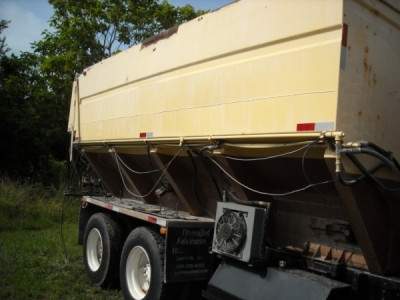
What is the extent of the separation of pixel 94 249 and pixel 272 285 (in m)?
3.75

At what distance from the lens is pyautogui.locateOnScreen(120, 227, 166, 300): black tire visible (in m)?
5.13

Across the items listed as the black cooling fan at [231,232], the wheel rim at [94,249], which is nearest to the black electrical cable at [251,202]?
the black cooling fan at [231,232]

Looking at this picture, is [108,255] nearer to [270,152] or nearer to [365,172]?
[270,152]

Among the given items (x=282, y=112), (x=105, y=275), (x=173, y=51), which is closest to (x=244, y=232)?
(x=282, y=112)

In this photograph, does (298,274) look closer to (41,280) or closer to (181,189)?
(181,189)

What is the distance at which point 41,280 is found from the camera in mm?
6809

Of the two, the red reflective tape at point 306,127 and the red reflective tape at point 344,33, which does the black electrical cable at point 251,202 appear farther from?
the red reflective tape at point 344,33

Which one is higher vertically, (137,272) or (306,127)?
(306,127)

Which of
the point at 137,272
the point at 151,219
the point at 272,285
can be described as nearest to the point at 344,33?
the point at 272,285

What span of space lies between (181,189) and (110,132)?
1828mm

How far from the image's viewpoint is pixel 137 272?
5.87 metres

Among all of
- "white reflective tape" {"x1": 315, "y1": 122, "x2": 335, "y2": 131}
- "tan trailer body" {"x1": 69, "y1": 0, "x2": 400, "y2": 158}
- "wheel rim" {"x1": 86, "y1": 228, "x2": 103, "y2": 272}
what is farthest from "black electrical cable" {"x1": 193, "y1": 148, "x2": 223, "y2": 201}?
"wheel rim" {"x1": 86, "y1": 228, "x2": 103, "y2": 272}

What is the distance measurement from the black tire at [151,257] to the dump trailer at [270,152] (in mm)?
23

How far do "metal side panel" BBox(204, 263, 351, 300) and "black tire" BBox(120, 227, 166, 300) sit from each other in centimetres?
59
